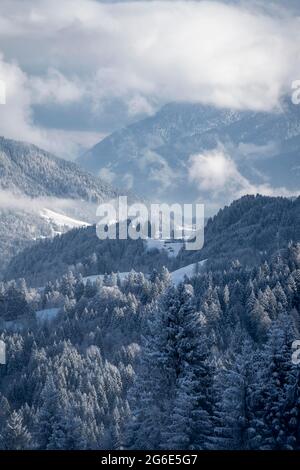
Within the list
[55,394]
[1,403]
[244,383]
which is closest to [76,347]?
[1,403]

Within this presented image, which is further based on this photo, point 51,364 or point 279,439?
point 51,364

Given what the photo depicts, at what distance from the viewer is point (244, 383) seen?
50.6 m

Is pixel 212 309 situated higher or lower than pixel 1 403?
higher

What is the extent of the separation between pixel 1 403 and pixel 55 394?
100569 millimetres

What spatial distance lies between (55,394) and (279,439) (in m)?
19.6

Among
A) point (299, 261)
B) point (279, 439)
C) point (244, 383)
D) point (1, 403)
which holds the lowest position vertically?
point (1, 403)

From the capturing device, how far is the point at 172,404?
53.0 m

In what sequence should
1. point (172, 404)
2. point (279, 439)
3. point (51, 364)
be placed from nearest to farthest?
1. point (279, 439)
2. point (172, 404)
3. point (51, 364)

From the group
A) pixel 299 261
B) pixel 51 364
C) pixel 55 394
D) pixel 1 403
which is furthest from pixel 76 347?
pixel 55 394

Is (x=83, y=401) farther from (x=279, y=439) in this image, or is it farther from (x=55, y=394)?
(x=279, y=439)
